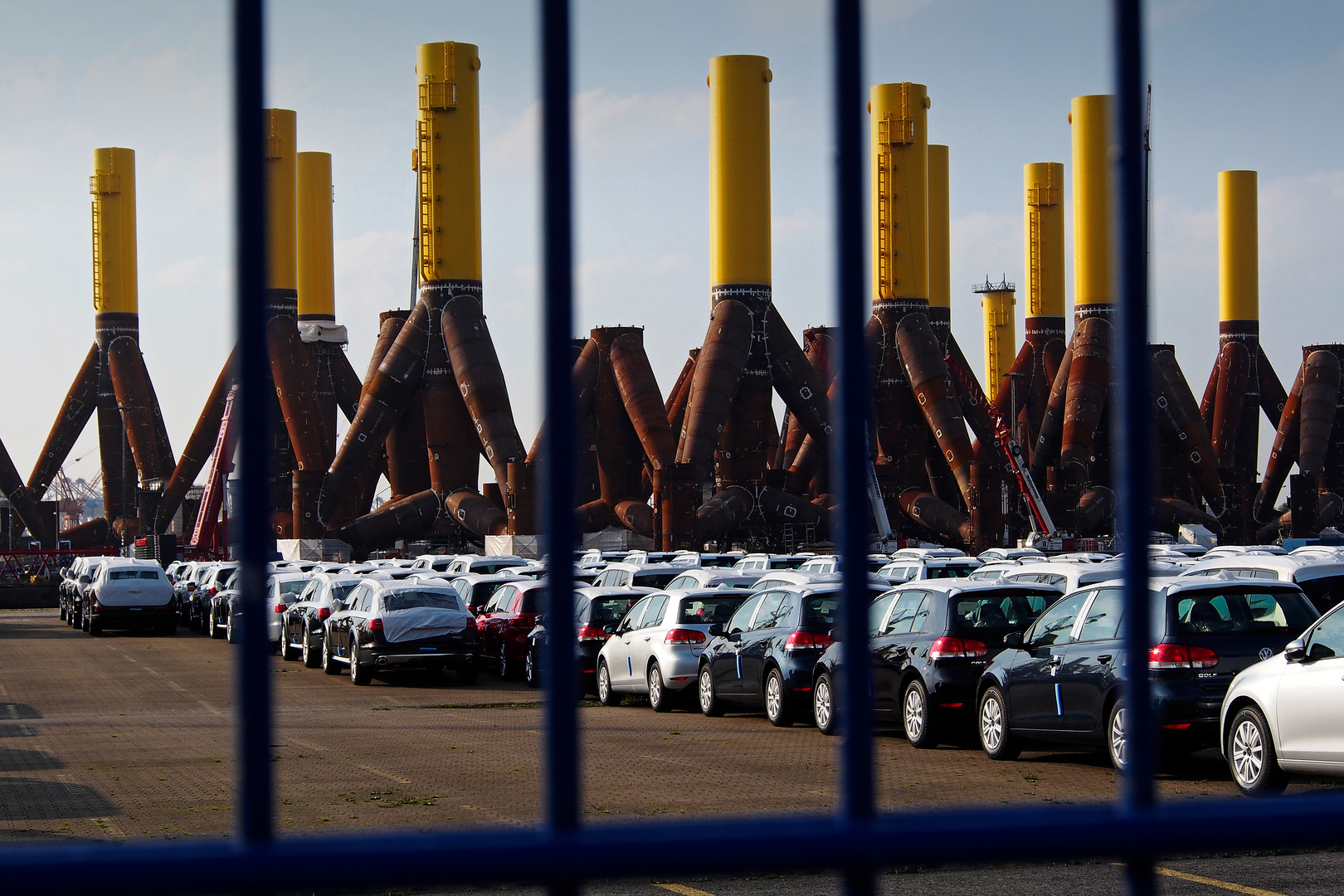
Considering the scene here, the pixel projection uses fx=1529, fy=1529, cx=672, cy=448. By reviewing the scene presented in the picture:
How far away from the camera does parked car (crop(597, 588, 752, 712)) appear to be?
60.1 feet

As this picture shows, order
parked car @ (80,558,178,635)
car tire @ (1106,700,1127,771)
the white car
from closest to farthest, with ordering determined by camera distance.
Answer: the white car, car tire @ (1106,700,1127,771), parked car @ (80,558,178,635)

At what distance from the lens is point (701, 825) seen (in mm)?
2277

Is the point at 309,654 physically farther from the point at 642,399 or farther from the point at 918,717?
the point at 642,399

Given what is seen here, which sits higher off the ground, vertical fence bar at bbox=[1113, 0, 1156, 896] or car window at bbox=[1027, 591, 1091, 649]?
vertical fence bar at bbox=[1113, 0, 1156, 896]

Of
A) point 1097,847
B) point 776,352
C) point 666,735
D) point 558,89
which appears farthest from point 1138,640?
point 776,352

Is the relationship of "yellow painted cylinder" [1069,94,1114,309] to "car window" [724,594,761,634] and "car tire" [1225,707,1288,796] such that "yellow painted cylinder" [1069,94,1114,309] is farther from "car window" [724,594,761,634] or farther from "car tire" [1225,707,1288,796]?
"car tire" [1225,707,1288,796]

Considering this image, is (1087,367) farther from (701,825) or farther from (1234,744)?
(701,825)

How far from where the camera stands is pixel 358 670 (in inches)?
879

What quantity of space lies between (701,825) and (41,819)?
9704 millimetres

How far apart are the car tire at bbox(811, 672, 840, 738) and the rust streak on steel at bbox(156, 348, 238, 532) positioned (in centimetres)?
7517

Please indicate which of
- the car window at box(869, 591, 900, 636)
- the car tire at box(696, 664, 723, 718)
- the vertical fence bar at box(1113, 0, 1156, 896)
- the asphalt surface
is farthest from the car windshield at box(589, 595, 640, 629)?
the vertical fence bar at box(1113, 0, 1156, 896)

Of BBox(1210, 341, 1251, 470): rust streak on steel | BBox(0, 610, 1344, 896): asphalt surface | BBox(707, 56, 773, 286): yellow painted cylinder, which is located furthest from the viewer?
BBox(1210, 341, 1251, 470): rust streak on steel

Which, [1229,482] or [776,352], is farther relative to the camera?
[1229,482]

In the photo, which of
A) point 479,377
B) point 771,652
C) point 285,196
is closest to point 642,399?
point 479,377
